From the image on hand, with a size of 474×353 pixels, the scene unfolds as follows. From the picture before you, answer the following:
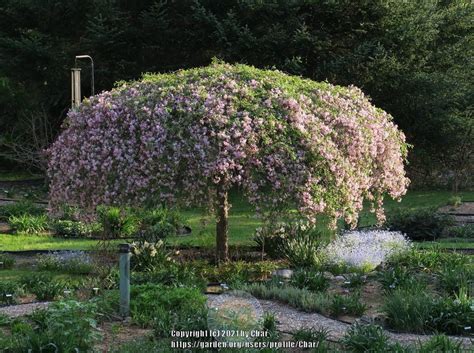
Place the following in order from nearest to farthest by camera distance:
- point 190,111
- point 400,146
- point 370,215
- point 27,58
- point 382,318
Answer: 1. point 382,318
2. point 190,111
3. point 400,146
4. point 370,215
5. point 27,58

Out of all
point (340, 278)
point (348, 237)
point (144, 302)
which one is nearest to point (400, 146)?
point (348, 237)

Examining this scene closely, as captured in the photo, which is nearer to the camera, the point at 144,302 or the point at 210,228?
the point at 144,302

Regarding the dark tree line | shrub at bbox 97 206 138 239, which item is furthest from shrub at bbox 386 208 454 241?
the dark tree line

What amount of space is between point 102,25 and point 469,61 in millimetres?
9767

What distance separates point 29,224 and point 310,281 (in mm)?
6384

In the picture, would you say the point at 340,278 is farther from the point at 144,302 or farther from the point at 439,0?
the point at 439,0

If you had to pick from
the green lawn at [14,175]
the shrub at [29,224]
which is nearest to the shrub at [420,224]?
the shrub at [29,224]

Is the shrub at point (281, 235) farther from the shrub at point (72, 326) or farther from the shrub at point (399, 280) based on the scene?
the shrub at point (72, 326)

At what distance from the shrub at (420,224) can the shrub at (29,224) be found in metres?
5.83

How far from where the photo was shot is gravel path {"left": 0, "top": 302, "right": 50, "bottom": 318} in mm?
6265

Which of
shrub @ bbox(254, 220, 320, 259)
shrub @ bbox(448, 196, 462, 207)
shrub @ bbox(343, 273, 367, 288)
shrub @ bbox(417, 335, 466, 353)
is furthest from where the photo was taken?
shrub @ bbox(448, 196, 462, 207)

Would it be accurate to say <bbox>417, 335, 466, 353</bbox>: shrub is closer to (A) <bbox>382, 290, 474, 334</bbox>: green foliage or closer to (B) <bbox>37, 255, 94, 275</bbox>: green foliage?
(A) <bbox>382, 290, 474, 334</bbox>: green foliage

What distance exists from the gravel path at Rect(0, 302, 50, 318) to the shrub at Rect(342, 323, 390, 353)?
2945 millimetres

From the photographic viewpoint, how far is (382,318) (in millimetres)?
5961
